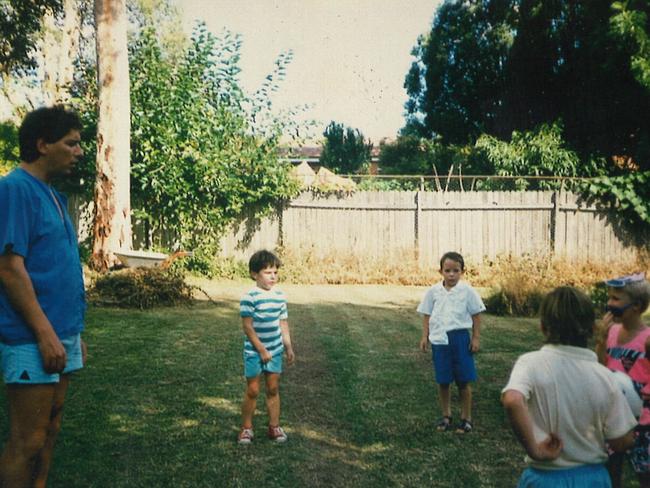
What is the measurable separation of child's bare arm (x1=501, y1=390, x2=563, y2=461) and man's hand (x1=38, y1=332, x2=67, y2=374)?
1725 mm

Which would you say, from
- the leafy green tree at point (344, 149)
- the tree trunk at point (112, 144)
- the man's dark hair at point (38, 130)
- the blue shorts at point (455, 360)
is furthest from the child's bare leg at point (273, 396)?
the leafy green tree at point (344, 149)

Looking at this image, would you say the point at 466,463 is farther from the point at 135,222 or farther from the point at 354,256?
the point at 135,222

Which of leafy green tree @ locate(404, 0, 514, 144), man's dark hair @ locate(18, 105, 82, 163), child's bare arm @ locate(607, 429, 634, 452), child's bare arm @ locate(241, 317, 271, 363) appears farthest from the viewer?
leafy green tree @ locate(404, 0, 514, 144)

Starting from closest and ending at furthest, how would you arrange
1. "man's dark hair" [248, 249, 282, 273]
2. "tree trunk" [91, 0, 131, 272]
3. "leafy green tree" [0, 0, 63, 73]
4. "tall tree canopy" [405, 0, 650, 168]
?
"man's dark hair" [248, 249, 282, 273] < "tree trunk" [91, 0, 131, 272] < "leafy green tree" [0, 0, 63, 73] < "tall tree canopy" [405, 0, 650, 168]

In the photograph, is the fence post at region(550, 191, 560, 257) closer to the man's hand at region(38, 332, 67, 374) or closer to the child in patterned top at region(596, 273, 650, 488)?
the child in patterned top at region(596, 273, 650, 488)

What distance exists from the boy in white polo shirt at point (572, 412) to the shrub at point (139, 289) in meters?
9.08

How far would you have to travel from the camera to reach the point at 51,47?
1053 inches

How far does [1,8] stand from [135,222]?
5803mm

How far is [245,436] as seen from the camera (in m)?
4.68

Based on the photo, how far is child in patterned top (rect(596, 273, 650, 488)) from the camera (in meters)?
3.19

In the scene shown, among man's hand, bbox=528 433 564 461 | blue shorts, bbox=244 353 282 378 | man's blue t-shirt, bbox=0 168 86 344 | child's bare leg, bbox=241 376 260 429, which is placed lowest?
child's bare leg, bbox=241 376 260 429

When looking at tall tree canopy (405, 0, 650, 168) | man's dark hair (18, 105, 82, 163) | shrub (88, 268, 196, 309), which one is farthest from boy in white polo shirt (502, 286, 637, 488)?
tall tree canopy (405, 0, 650, 168)

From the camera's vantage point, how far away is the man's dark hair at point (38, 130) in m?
2.86

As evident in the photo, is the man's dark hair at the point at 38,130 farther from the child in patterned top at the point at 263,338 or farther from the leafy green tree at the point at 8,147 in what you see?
the leafy green tree at the point at 8,147
